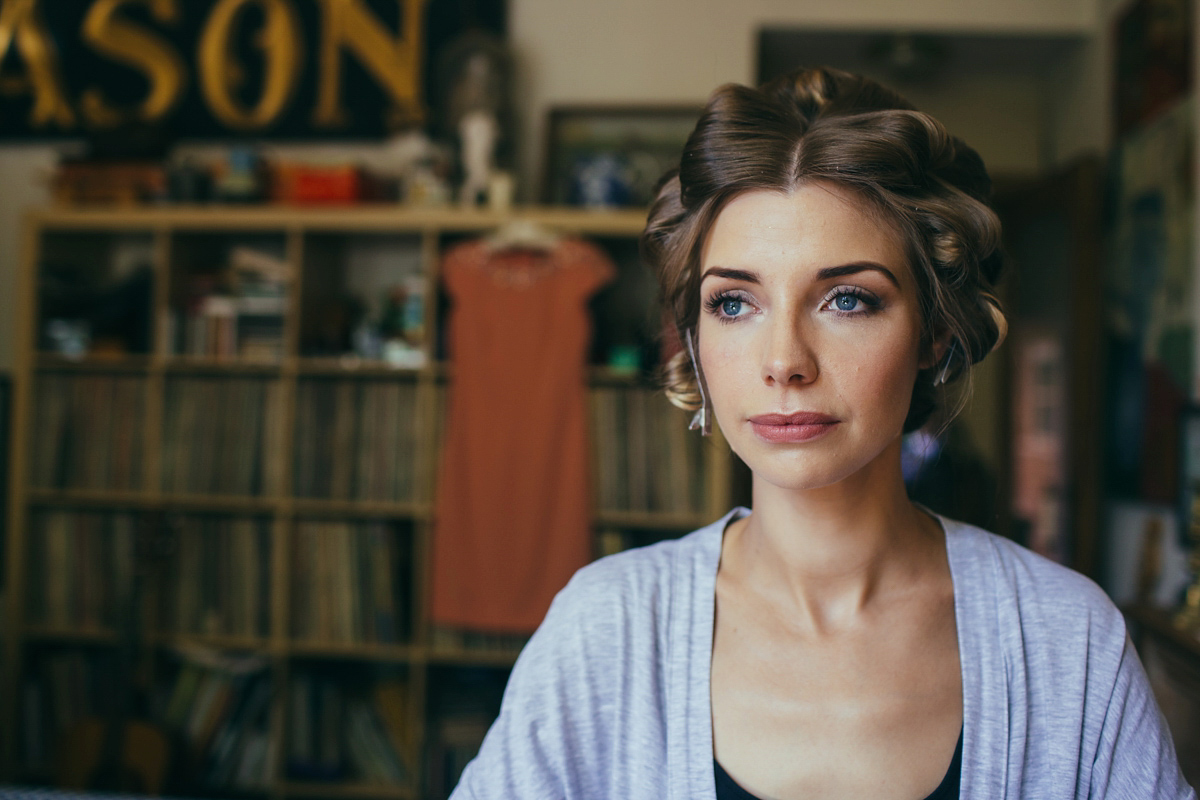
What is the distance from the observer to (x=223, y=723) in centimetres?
275

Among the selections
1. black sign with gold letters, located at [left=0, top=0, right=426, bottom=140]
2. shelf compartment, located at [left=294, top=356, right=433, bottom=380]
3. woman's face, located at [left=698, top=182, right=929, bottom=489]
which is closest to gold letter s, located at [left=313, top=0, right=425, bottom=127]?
black sign with gold letters, located at [left=0, top=0, right=426, bottom=140]

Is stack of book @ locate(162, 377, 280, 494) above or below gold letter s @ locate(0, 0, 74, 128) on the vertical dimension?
below

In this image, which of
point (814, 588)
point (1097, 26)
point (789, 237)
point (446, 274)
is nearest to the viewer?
point (789, 237)

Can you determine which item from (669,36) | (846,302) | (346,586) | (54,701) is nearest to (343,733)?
(346,586)

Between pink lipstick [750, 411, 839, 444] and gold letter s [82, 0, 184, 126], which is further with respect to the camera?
gold letter s [82, 0, 184, 126]

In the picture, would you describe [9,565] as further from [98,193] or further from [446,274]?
[446,274]

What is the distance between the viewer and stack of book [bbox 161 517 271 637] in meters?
2.75

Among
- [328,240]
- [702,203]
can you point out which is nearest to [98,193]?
[328,240]

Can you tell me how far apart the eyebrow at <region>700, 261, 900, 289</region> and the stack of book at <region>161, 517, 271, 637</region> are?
2325 millimetres

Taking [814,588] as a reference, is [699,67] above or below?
above

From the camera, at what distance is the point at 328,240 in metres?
3.00

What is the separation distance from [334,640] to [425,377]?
2.99 feet

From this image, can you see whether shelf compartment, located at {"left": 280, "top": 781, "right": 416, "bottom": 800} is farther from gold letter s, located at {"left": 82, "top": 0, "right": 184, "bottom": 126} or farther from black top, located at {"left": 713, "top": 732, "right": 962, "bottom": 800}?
gold letter s, located at {"left": 82, "top": 0, "right": 184, "bottom": 126}

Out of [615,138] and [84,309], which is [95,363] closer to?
[84,309]
